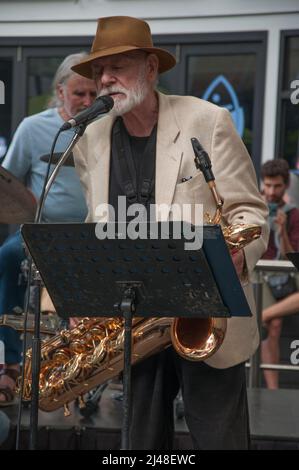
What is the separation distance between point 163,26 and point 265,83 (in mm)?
983

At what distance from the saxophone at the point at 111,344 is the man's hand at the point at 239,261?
25 mm

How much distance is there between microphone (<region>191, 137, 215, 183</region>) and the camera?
13.3ft

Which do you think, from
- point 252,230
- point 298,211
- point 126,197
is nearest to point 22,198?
point 126,197

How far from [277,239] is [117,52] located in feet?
11.6

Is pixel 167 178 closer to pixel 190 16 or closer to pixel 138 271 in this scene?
pixel 138 271

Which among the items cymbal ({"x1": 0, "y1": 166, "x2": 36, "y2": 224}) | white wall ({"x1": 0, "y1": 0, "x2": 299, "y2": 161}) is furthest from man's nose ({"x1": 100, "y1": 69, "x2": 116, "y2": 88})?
white wall ({"x1": 0, "y1": 0, "x2": 299, "y2": 161})

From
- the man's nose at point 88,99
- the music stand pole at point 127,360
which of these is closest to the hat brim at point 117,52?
the music stand pole at point 127,360

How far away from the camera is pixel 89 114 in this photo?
4047mm

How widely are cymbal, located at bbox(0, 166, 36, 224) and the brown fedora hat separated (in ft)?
1.93

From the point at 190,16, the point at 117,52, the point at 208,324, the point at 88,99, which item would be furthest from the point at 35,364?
the point at 190,16

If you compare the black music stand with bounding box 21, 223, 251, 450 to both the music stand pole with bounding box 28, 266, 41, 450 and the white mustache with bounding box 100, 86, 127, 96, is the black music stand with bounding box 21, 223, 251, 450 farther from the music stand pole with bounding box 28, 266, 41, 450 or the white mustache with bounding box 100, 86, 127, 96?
the white mustache with bounding box 100, 86, 127, 96

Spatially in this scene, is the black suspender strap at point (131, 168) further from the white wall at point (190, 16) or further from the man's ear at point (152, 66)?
the white wall at point (190, 16)

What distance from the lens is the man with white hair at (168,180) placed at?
4215 millimetres

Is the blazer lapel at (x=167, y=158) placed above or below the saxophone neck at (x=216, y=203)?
above
